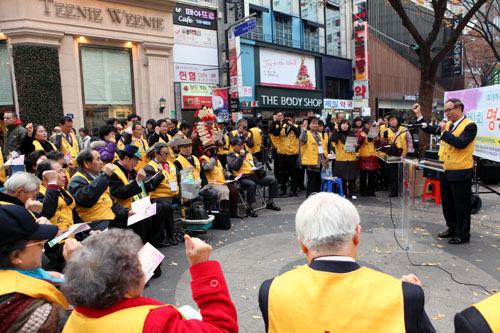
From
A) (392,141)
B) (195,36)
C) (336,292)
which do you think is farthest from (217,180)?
(195,36)

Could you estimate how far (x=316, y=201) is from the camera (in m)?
1.53

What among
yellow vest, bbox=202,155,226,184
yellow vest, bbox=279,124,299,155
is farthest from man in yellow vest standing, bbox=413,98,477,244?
yellow vest, bbox=279,124,299,155

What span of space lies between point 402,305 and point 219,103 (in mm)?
17654

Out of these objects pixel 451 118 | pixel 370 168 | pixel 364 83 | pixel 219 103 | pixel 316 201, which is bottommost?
pixel 370 168

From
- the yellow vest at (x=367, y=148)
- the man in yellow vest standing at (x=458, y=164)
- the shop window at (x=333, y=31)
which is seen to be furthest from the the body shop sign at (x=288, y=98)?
the man in yellow vest standing at (x=458, y=164)

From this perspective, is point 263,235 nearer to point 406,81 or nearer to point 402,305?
point 402,305

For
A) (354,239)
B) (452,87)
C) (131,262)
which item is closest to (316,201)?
(354,239)

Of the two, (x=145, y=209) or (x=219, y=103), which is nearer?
(x=145, y=209)

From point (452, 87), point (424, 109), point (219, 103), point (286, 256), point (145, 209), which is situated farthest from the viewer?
point (452, 87)

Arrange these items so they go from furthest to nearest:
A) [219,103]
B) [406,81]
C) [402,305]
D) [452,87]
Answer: [452,87], [406,81], [219,103], [402,305]

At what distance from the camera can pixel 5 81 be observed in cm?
1292

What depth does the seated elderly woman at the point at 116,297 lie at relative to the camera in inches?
50.4

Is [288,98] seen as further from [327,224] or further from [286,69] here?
[327,224]

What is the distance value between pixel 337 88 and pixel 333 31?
14.8 feet
